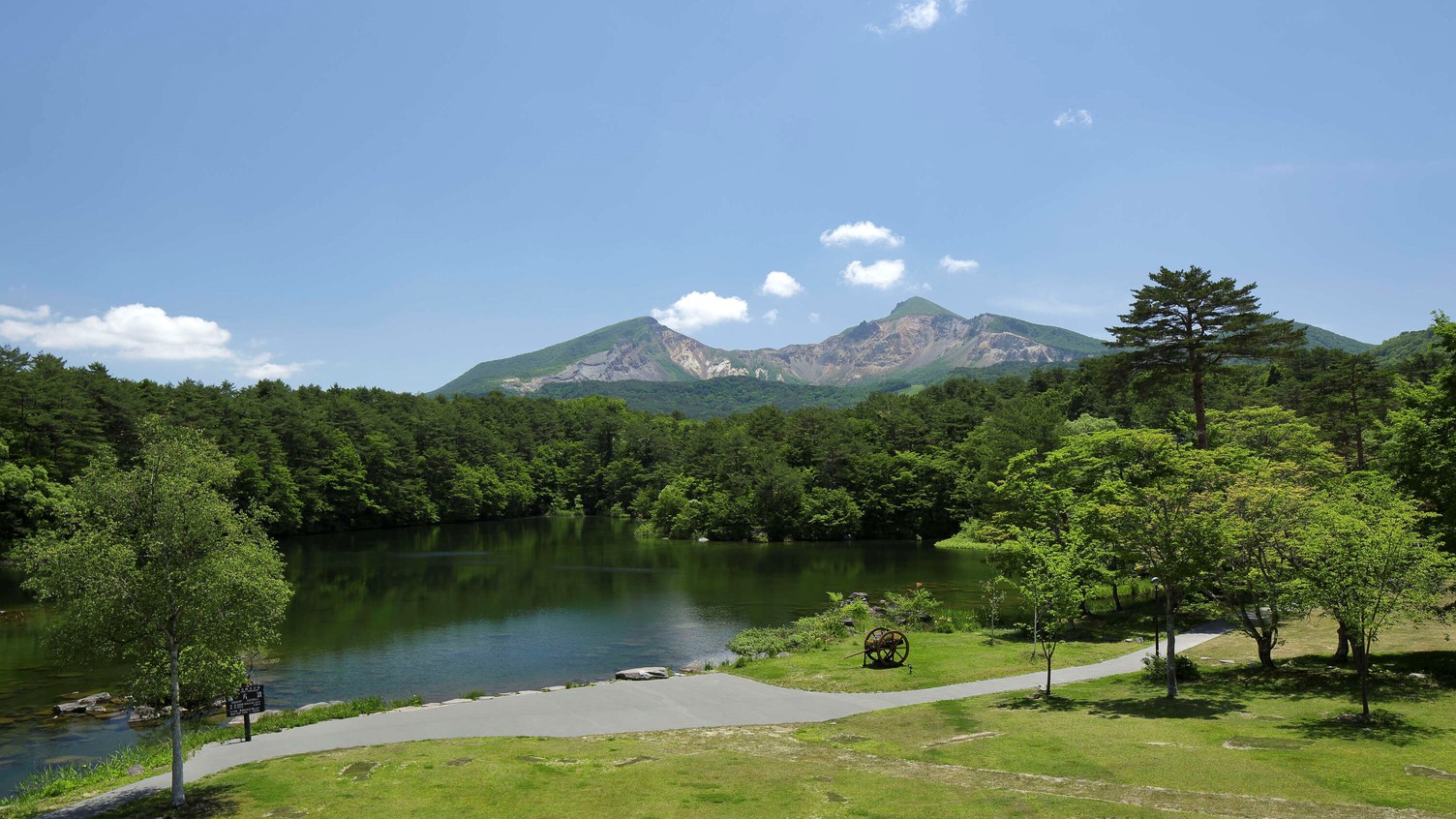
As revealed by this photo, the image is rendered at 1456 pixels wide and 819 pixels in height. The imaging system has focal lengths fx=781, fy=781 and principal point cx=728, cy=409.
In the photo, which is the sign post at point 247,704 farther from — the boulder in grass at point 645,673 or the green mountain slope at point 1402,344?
the green mountain slope at point 1402,344

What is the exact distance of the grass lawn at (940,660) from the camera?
977 inches

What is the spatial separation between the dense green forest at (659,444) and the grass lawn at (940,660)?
11.5 meters

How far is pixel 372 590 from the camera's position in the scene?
1959 inches

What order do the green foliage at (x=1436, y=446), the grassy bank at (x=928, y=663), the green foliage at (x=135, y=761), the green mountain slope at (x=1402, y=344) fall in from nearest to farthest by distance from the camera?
the green foliage at (x=135, y=761) → the green foliage at (x=1436, y=446) → the grassy bank at (x=928, y=663) → the green mountain slope at (x=1402, y=344)

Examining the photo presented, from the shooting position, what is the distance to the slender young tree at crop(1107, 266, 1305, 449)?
35219 mm

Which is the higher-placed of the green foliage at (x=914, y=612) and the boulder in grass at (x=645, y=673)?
the green foliage at (x=914, y=612)

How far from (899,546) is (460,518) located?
221 feet

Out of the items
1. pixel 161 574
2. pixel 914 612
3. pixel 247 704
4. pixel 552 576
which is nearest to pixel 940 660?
pixel 914 612

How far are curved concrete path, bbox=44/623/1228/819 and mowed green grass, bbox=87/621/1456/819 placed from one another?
1.02 m

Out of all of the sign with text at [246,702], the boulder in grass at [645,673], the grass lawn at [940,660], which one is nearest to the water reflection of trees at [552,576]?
the grass lawn at [940,660]

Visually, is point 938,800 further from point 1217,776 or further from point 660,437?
point 660,437

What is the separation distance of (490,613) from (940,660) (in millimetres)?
25111

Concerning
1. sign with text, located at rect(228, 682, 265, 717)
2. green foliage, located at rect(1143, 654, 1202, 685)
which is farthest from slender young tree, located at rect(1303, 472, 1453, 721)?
sign with text, located at rect(228, 682, 265, 717)

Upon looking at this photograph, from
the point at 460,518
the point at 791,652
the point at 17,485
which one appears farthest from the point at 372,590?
the point at 460,518
